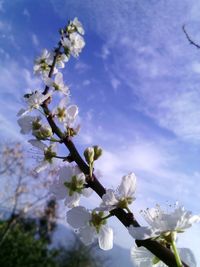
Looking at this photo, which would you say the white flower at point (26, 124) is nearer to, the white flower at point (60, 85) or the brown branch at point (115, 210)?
the brown branch at point (115, 210)

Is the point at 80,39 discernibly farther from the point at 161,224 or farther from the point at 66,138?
the point at 161,224

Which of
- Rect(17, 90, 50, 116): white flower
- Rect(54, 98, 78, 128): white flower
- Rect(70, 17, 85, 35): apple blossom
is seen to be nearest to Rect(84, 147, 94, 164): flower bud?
Rect(54, 98, 78, 128): white flower

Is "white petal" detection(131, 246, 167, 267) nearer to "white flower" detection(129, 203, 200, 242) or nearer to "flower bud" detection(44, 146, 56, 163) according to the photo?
"white flower" detection(129, 203, 200, 242)

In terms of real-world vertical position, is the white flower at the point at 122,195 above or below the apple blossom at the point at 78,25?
below

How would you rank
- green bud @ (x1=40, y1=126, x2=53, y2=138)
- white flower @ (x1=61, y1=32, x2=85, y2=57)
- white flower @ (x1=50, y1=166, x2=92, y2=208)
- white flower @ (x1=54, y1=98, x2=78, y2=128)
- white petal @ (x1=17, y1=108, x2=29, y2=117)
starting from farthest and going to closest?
white flower @ (x1=61, y1=32, x2=85, y2=57) < white petal @ (x1=17, y1=108, x2=29, y2=117) < white flower @ (x1=54, y1=98, x2=78, y2=128) < green bud @ (x1=40, y1=126, x2=53, y2=138) < white flower @ (x1=50, y1=166, x2=92, y2=208)

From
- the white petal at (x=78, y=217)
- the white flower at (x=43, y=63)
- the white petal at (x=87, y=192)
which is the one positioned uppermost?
the white flower at (x=43, y=63)

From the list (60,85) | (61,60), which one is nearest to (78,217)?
(60,85)

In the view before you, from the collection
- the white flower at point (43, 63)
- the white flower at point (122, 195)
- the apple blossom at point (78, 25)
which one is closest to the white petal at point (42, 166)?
the white flower at point (122, 195)
